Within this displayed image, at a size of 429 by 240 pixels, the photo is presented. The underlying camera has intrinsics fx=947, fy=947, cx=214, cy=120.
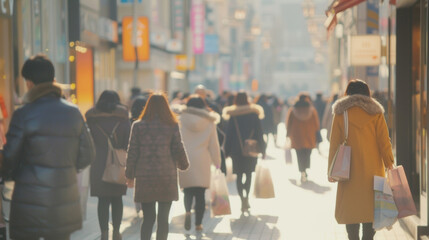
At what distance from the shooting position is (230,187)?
17859mm

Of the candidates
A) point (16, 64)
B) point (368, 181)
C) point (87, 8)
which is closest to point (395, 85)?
point (368, 181)

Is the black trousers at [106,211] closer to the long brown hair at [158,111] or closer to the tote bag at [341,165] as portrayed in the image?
the long brown hair at [158,111]

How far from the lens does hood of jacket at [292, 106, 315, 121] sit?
1906 centimetres

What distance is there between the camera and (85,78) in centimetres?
2723

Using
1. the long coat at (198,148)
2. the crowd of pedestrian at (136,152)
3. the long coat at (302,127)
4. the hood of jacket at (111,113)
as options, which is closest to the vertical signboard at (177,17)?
the long coat at (302,127)

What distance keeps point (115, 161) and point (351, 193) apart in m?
2.75

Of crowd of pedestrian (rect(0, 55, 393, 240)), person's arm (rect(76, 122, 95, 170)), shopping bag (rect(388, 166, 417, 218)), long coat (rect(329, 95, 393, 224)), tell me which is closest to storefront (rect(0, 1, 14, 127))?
crowd of pedestrian (rect(0, 55, 393, 240))

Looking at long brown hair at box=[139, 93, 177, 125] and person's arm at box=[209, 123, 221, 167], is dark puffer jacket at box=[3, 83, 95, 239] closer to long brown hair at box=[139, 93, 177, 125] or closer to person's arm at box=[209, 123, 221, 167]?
long brown hair at box=[139, 93, 177, 125]

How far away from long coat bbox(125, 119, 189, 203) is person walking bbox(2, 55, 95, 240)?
269cm

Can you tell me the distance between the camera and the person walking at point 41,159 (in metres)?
6.28

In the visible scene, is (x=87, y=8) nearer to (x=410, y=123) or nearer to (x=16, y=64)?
(x=16, y=64)

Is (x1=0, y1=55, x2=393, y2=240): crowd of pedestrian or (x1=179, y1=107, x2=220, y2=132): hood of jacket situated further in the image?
(x1=179, y1=107, x2=220, y2=132): hood of jacket

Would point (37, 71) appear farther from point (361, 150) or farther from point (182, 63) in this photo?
point (182, 63)

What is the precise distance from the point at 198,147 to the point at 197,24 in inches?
2061
